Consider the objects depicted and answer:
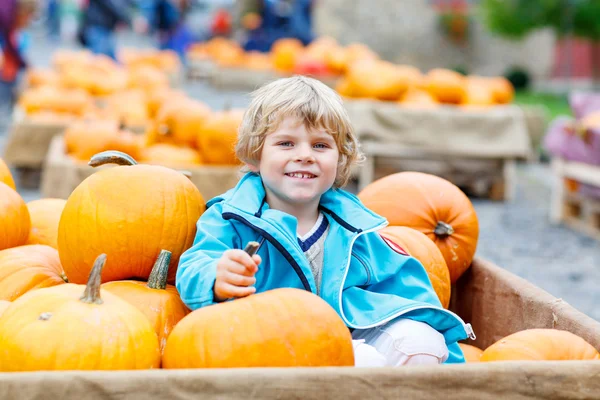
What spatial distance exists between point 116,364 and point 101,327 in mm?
94

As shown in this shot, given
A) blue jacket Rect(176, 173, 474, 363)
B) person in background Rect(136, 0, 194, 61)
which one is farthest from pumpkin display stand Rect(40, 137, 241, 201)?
person in background Rect(136, 0, 194, 61)

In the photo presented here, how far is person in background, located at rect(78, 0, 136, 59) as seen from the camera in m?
13.3

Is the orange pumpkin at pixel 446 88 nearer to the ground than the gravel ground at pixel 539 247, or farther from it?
farther from it

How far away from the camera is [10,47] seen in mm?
10469

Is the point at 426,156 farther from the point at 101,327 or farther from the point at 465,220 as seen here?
the point at 101,327

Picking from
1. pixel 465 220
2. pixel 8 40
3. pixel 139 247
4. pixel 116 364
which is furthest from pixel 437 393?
pixel 8 40

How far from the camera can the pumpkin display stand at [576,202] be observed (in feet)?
20.5

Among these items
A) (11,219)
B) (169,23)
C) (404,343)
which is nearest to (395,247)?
(404,343)

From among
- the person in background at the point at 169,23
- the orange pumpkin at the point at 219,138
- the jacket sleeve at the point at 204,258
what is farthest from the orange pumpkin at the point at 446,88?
the person in background at the point at 169,23

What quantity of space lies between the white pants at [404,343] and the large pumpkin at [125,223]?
2.10 feet

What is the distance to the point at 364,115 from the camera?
7.31 metres

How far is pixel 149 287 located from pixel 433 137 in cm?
539

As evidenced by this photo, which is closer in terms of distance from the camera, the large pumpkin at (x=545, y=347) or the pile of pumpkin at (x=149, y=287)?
the pile of pumpkin at (x=149, y=287)

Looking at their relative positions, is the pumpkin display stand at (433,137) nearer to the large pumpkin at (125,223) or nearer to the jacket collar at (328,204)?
the jacket collar at (328,204)
